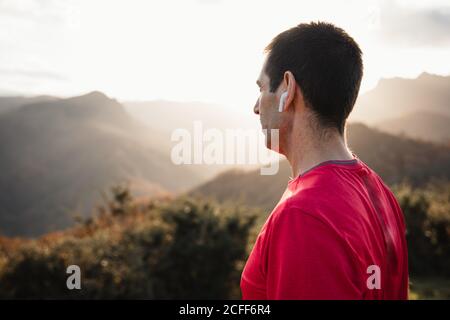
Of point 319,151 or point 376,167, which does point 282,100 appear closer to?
point 319,151

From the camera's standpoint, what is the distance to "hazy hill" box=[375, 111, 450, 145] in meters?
47.2

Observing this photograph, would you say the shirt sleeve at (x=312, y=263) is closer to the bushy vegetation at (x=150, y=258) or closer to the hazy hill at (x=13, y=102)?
the bushy vegetation at (x=150, y=258)

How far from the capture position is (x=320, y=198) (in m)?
1.37

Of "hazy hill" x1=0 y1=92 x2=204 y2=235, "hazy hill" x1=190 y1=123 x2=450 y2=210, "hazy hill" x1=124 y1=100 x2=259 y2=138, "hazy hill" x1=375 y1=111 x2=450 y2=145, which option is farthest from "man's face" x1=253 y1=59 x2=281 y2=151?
"hazy hill" x1=124 y1=100 x2=259 y2=138

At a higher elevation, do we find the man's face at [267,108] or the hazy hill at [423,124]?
the hazy hill at [423,124]

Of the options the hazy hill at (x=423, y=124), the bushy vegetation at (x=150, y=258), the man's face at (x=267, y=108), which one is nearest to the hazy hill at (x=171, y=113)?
the hazy hill at (x=423, y=124)

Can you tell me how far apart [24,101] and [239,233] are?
184862mm

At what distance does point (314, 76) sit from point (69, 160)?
136886mm

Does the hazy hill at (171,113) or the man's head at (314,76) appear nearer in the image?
the man's head at (314,76)

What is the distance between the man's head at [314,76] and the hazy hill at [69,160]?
8713 cm

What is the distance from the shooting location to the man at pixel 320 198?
4.17 ft

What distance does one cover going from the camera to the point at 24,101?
558 feet

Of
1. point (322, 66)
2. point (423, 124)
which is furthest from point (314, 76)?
point (423, 124)

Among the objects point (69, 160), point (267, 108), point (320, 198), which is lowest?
point (320, 198)
